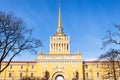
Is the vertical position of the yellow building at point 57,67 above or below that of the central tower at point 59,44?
below

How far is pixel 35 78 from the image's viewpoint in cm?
6781

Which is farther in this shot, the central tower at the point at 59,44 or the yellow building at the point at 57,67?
the central tower at the point at 59,44

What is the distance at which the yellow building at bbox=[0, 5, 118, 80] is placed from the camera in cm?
6662

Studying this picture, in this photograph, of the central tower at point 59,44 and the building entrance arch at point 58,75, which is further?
→ the central tower at point 59,44

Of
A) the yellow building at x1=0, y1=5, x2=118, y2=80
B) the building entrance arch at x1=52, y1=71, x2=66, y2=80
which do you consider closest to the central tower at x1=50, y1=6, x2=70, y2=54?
the yellow building at x1=0, y1=5, x2=118, y2=80

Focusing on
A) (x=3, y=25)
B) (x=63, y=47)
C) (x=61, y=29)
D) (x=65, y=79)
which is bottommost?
(x=65, y=79)

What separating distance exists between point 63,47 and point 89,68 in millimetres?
11655

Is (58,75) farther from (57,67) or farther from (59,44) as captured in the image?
(59,44)

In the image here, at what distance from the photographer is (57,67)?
6700 centimetres

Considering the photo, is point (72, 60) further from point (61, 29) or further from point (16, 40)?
point (16, 40)

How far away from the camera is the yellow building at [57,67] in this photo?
219 ft

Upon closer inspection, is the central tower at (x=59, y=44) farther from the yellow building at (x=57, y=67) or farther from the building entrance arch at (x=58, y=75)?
the building entrance arch at (x=58, y=75)

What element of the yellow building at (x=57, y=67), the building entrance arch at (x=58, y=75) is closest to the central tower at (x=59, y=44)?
the yellow building at (x=57, y=67)

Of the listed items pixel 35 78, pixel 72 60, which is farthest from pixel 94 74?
pixel 35 78
